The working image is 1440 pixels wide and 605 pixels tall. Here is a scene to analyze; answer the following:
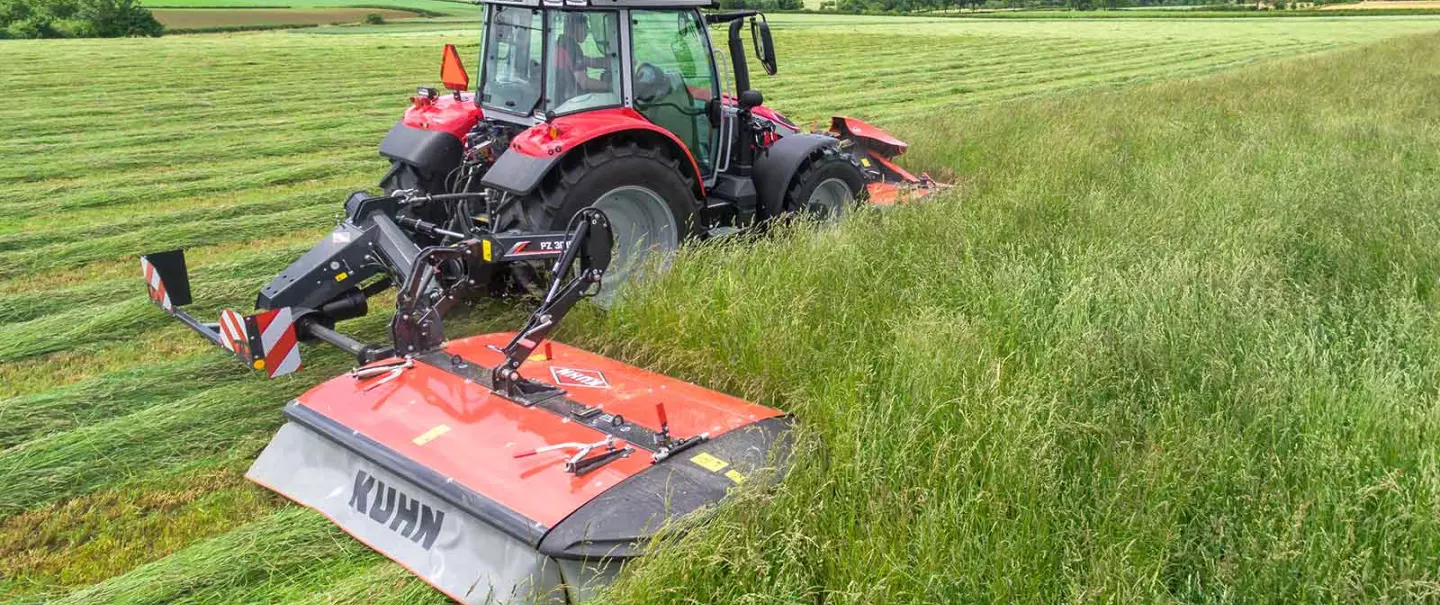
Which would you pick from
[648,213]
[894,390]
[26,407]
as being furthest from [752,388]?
[26,407]

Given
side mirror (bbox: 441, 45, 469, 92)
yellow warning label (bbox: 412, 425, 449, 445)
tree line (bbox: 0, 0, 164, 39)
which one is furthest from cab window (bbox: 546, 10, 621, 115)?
tree line (bbox: 0, 0, 164, 39)

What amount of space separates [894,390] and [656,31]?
2908 mm

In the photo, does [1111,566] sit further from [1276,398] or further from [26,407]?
[26,407]

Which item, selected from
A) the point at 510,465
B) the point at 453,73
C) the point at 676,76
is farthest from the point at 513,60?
the point at 510,465

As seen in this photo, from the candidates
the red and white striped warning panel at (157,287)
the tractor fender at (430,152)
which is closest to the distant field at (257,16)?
the tractor fender at (430,152)

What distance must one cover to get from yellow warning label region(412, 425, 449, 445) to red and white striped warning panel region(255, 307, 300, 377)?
86 cm

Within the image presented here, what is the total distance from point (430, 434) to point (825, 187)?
A: 3707 mm

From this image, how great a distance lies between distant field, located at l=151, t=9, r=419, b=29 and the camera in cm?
3531

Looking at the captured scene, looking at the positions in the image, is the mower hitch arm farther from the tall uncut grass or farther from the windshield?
the windshield

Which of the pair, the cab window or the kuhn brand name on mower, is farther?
the cab window

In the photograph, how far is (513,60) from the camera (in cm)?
560

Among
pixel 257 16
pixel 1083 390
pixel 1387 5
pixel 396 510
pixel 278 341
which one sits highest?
pixel 257 16

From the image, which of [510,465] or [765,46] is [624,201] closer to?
[765,46]

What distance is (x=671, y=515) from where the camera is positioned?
279 cm
